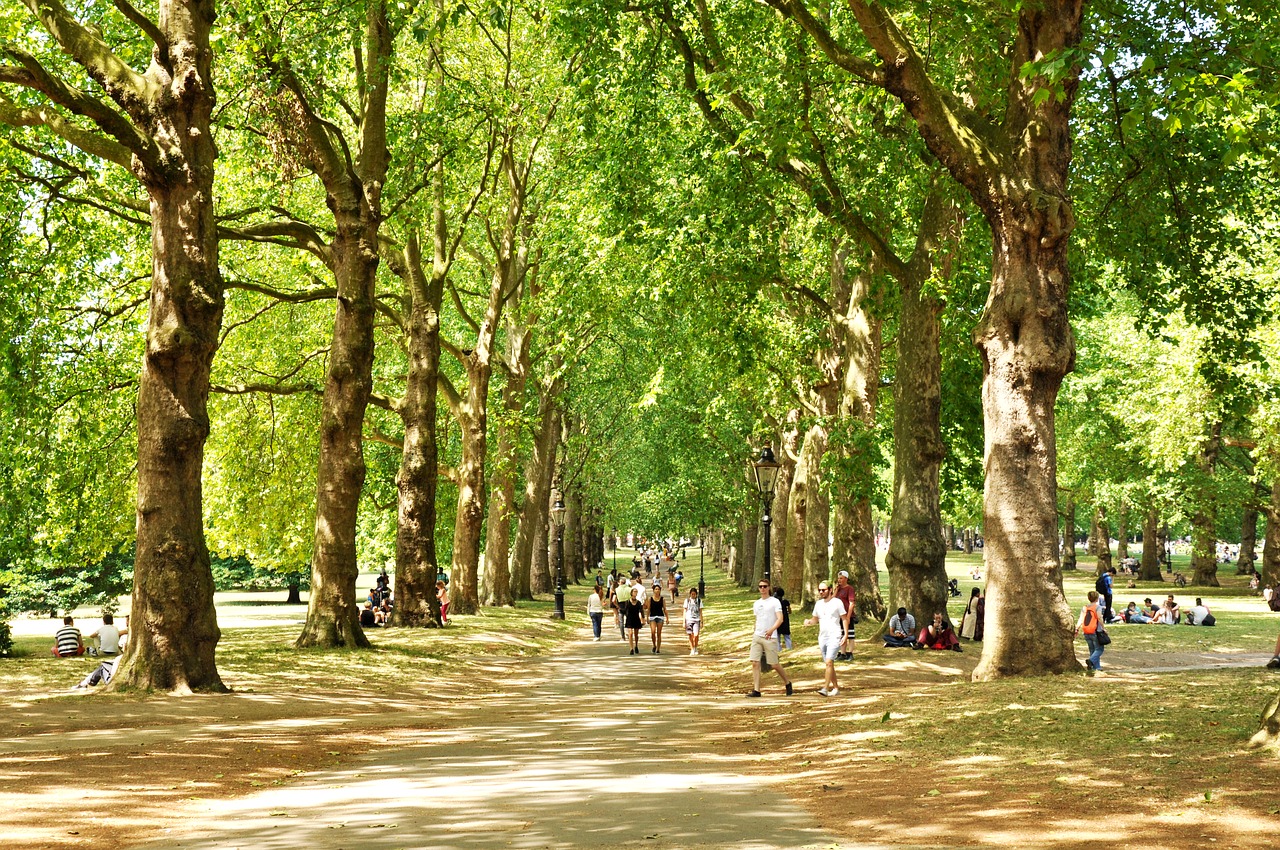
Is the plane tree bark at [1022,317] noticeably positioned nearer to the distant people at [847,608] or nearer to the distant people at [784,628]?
the distant people at [847,608]

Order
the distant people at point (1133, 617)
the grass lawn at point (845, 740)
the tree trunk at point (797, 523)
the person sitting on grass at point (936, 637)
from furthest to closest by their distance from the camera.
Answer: the distant people at point (1133, 617) → the tree trunk at point (797, 523) → the person sitting on grass at point (936, 637) → the grass lawn at point (845, 740)

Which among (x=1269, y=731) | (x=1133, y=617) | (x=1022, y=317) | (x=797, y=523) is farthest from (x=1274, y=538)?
(x=1269, y=731)

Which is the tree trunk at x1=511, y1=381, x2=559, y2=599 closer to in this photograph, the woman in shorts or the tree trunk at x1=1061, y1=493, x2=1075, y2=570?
the woman in shorts

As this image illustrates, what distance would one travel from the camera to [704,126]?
2594 centimetres

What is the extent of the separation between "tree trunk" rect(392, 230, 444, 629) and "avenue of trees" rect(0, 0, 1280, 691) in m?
0.10

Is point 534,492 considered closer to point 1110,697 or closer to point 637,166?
point 637,166

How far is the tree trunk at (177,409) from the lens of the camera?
49.4 feet

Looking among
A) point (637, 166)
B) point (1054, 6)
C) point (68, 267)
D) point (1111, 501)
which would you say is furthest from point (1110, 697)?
point (1111, 501)

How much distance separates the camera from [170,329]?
15172mm

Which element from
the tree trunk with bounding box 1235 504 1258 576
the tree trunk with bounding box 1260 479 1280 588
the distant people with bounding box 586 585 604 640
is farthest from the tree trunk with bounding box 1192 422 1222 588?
the distant people with bounding box 586 585 604 640

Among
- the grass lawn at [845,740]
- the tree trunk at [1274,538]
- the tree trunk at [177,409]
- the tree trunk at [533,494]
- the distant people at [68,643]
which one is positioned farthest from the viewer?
the tree trunk at [1274,538]

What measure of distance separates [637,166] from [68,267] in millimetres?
11044

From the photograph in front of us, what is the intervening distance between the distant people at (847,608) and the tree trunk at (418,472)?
9.62m

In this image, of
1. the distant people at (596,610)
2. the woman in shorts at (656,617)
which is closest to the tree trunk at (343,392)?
the woman in shorts at (656,617)
